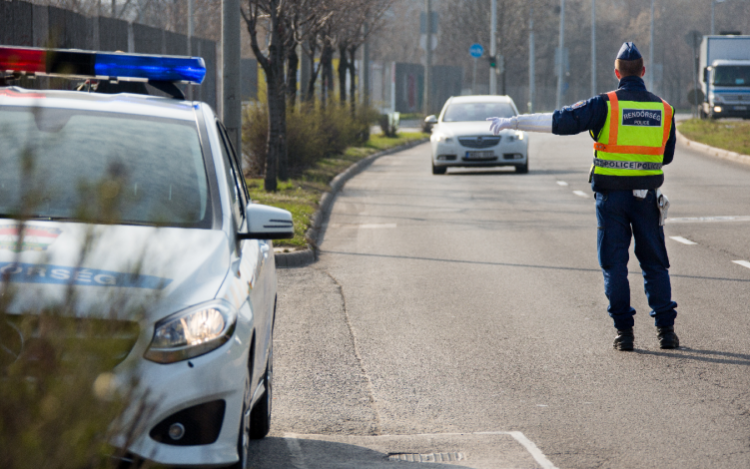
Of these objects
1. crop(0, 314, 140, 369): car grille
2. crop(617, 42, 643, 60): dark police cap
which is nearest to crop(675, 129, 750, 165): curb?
crop(617, 42, 643, 60): dark police cap

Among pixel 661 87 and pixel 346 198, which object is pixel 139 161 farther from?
pixel 661 87

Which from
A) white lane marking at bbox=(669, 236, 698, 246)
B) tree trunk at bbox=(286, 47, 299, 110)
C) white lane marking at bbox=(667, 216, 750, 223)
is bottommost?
white lane marking at bbox=(669, 236, 698, 246)

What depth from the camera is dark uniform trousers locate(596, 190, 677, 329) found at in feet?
21.9

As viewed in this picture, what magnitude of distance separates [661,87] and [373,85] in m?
36.2

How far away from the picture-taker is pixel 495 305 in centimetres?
837

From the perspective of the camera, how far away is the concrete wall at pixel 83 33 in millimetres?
Answer: 10578

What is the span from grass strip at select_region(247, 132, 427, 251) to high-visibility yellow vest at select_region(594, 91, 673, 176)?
5025 millimetres

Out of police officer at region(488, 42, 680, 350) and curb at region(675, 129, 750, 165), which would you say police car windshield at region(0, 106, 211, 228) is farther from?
curb at region(675, 129, 750, 165)

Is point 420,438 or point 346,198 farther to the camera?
point 346,198

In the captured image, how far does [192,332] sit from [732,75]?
1674 inches

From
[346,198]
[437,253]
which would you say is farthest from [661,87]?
[437,253]

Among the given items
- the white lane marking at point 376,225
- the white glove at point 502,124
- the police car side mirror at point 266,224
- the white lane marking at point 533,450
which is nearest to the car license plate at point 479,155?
the white lane marking at point 376,225

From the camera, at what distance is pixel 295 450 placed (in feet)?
15.1

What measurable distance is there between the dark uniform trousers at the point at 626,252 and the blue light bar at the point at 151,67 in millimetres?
2940
